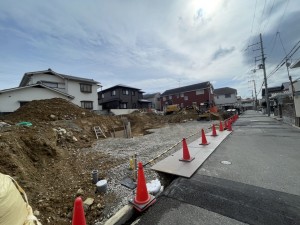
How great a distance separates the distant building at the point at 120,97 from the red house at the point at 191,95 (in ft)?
38.1

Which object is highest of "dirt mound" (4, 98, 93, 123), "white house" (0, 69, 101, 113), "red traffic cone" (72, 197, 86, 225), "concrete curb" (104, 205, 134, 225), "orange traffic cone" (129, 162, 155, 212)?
"white house" (0, 69, 101, 113)

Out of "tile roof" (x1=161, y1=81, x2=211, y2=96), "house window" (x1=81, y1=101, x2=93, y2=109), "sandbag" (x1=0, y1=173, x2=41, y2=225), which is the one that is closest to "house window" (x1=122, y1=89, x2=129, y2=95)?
"house window" (x1=81, y1=101, x2=93, y2=109)

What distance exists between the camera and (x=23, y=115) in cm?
1254

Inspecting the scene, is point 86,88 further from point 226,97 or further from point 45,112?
point 226,97

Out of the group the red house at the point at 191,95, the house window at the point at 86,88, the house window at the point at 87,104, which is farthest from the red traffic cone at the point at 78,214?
the red house at the point at 191,95

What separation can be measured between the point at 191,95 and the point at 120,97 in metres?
19.2

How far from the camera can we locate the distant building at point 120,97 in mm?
31188

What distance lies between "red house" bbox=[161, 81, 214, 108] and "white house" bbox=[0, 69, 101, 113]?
2360 centimetres

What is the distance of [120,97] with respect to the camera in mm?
31125

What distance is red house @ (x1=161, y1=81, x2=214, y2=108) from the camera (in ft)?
125

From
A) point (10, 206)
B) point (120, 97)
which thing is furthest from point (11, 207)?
point (120, 97)

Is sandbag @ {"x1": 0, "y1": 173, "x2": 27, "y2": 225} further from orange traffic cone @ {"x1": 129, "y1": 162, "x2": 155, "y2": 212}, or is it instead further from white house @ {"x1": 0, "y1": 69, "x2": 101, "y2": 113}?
white house @ {"x1": 0, "y1": 69, "x2": 101, "y2": 113}

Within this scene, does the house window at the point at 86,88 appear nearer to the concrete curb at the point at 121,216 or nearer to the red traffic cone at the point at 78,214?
the concrete curb at the point at 121,216

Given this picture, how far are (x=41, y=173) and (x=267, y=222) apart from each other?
→ 570 cm
